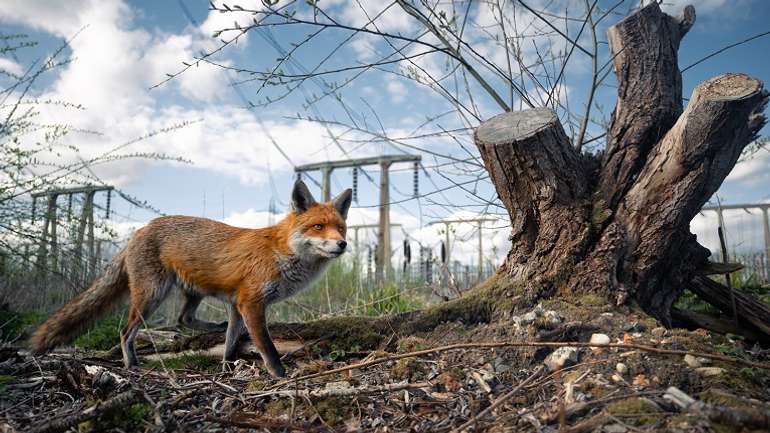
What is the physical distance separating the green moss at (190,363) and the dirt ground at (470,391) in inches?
23.8

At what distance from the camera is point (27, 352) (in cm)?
444

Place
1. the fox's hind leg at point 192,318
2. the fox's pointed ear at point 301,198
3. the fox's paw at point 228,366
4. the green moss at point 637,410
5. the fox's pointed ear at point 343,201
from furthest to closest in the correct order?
the fox's hind leg at point 192,318 → the fox's pointed ear at point 343,201 → the fox's pointed ear at point 301,198 → the fox's paw at point 228,366 → the green moss at point 637,410

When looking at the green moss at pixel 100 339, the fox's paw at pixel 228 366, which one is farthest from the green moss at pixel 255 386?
the green moss at pixel 100 339

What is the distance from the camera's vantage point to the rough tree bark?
4008 mm

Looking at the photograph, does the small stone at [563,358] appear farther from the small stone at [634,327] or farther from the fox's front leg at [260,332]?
the fox's front leg at [260,332]

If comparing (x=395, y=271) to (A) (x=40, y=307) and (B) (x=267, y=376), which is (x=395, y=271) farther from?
(B) (x=267, y=376)

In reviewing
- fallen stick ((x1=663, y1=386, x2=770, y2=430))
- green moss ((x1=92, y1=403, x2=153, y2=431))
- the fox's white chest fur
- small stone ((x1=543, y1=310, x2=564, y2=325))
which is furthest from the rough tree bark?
green moss ((x1=92, y1=403, x2=153, y2=431))

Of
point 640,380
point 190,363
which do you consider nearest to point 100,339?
point 190,363

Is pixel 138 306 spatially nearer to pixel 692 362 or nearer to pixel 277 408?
pixel 277 408

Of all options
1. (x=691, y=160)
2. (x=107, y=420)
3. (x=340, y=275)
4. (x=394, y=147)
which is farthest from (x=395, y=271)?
(x=107, y=420)

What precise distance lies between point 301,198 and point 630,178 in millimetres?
2849

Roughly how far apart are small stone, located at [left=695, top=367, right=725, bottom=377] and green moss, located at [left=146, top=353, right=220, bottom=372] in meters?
3.51

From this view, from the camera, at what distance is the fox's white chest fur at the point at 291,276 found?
438 centimetres

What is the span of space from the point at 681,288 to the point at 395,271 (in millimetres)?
7047
